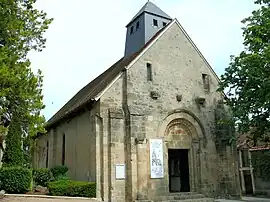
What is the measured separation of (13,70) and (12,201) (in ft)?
19.3

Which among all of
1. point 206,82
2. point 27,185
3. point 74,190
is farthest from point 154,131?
point 27,185

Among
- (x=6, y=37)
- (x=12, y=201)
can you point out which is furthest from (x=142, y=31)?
(x=12, y=201)

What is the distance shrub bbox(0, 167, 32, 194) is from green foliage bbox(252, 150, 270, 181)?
56.1ft

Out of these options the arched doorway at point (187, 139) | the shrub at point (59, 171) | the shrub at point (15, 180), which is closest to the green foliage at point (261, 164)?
the arched doorway at point (187, 139)

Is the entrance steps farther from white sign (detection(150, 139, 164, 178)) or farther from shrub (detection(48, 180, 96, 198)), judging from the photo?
shrub (detection(48, 180, 96, 198))

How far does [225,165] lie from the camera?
67.9ft

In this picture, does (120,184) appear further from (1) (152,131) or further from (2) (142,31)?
(2) (142,31)

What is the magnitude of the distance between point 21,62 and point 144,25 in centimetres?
1589

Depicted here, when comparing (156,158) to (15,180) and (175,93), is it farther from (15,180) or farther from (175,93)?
(15,180)

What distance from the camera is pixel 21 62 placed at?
502 inches

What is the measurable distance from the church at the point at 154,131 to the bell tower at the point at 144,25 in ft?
19.1

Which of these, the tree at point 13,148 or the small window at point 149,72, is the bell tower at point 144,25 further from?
the tree at point 13,148

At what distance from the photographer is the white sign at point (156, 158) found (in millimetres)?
17844

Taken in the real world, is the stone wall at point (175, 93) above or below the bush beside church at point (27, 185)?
above
